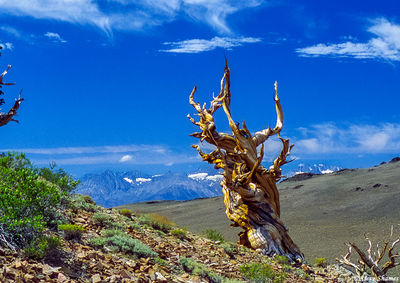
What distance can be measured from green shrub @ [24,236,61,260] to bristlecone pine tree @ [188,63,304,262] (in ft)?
32.0

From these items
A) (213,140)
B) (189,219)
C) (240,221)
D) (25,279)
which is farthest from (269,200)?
(189,219)

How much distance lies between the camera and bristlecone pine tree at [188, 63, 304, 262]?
1611 centimetres

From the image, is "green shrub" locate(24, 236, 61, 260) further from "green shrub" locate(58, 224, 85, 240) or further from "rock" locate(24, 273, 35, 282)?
"green shrub" locate(58, 224, 85, 240)

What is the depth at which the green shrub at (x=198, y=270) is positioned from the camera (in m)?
8.93

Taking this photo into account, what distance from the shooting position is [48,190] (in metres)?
8.09

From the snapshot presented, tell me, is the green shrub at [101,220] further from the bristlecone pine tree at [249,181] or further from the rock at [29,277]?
the bristlecone pine tree at [249,181]

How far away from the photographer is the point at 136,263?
8164 mm

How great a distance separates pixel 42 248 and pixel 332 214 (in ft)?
134

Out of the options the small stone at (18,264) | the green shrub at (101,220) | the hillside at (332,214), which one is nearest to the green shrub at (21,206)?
the small stone at (18,264)

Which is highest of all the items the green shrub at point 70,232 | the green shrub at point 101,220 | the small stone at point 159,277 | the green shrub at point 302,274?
the green shrub at point 101,220

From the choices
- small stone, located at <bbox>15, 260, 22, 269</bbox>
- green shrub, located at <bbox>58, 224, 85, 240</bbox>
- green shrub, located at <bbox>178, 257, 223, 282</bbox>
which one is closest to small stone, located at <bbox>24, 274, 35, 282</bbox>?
small stone, located at <bbox>15, 260, 22, 269</bbox>

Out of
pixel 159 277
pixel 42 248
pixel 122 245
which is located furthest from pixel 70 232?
pixel 159 277

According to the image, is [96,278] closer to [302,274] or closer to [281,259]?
[302,274]

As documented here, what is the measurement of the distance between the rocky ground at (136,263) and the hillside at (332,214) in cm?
1422
